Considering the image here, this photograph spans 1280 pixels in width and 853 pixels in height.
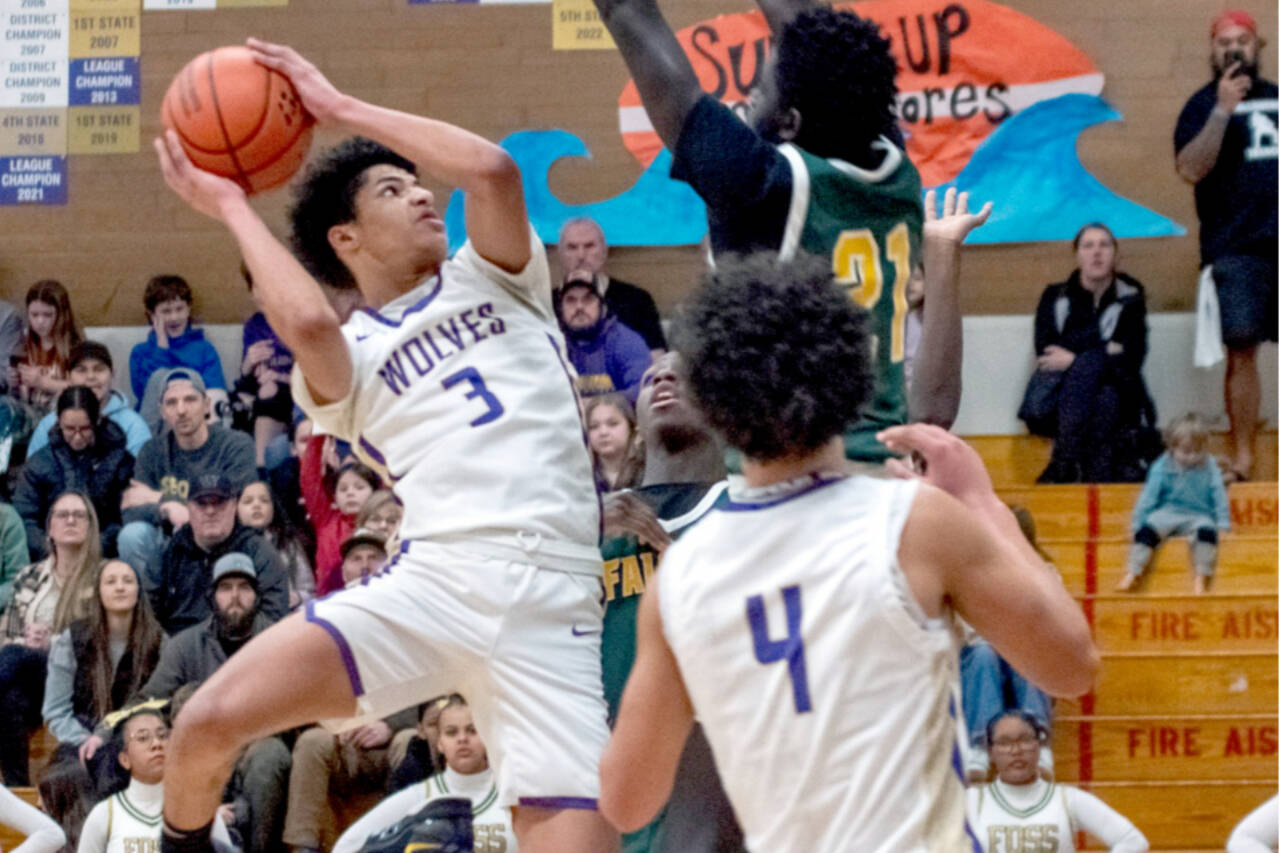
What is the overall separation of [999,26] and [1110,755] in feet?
14.3

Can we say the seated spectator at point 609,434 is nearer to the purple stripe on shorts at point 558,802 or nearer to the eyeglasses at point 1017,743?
the eyeglasses at point 1017,743

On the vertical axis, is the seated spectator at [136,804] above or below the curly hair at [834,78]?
below

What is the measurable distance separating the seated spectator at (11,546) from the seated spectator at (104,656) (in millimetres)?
873

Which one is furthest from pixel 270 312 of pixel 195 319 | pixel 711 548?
pixel 195 319

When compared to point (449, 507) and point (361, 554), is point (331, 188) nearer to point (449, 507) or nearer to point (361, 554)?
point (449, 507)

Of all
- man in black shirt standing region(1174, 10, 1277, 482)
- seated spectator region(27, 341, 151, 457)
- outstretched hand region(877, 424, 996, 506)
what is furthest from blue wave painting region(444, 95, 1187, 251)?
outstretched hand region(877, 424, 996, 506)

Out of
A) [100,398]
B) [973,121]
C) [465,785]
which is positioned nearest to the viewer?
[465,785]

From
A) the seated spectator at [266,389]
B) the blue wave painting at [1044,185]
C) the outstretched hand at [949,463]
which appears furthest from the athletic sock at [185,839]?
the blue wave painting at [1044,185]

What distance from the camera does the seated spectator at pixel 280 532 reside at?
24.7ft

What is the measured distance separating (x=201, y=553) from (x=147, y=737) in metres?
1.30

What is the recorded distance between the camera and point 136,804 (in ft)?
20.7

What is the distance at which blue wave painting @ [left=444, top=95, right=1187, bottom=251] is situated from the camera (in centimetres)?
973

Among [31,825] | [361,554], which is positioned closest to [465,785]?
[361,554]

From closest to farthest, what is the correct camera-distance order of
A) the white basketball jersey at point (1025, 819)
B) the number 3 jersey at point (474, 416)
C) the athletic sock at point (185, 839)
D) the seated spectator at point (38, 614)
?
1. the number 3 jersey at point (474, 416)
2. the athletic sock at point (185, 839)
3. the white basketball jersey at point (1025, 819)
4. the seated spectator at point (38, 614)
